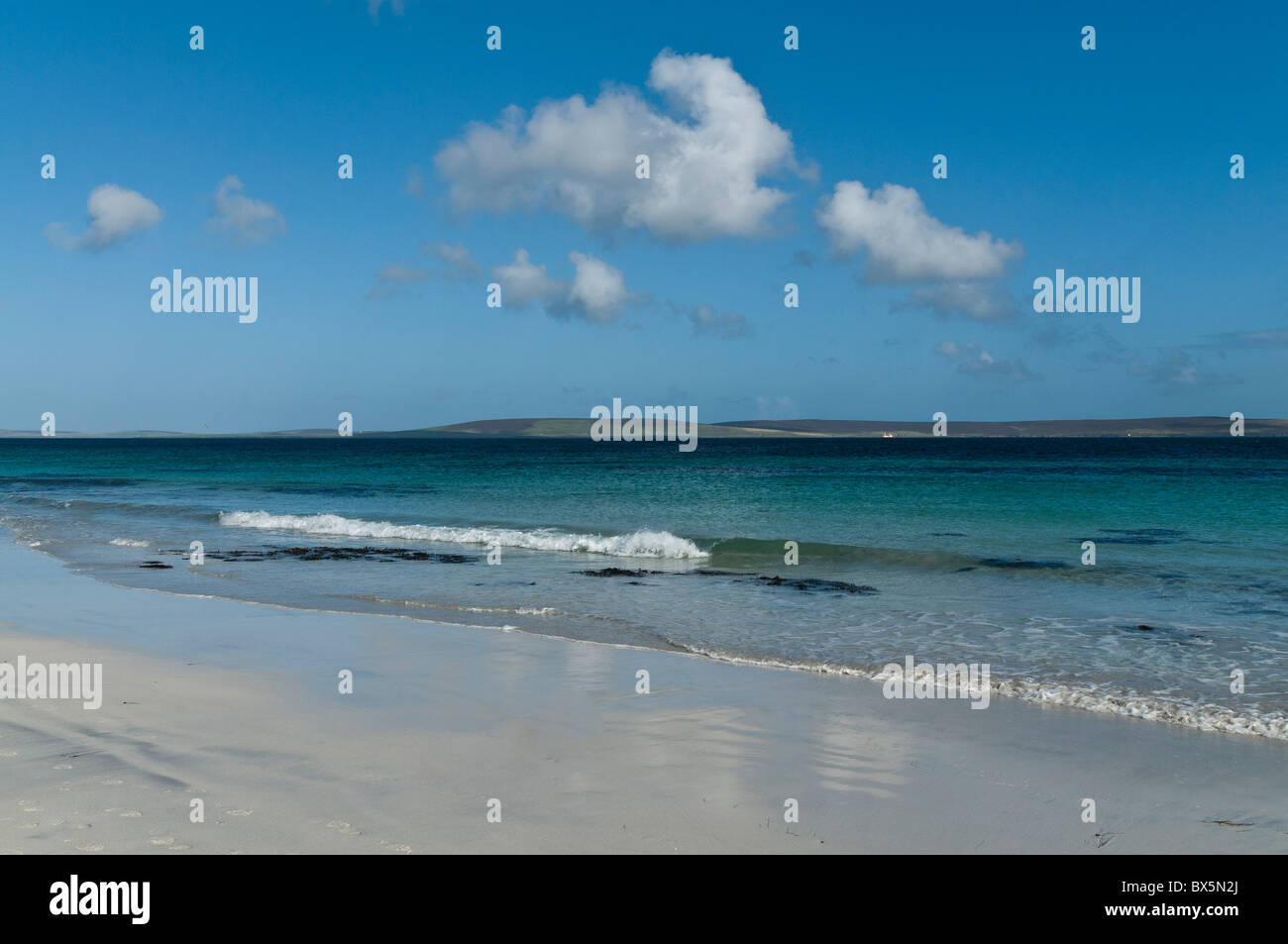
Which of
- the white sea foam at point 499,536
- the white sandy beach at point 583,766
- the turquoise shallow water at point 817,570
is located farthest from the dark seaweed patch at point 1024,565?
the white sandy beach at point 583,766

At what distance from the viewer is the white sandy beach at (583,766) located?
5461 mm

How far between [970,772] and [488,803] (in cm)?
360

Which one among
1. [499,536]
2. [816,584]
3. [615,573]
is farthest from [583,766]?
[499,536]

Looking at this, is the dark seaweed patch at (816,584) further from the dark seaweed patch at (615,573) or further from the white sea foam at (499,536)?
the white sea foam at (499,536)

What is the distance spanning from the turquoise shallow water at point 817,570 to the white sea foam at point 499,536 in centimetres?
12

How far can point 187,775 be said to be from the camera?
20.9 ft

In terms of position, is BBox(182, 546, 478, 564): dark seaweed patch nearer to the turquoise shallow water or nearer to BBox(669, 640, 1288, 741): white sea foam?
the turquoise shallow water

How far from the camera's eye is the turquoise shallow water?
36.3 ft

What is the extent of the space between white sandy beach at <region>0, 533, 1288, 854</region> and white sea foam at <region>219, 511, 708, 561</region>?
1230 centimetres

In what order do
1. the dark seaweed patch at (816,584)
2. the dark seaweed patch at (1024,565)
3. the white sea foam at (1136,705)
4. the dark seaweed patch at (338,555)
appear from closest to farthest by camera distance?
the white sea foam at (1136,705), the dark seaweed patch at (816,584), the dark seaweed patch at (1024,565), the dark seaweed patch at (338,555)

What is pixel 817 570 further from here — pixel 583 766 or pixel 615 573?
pixel 583 766

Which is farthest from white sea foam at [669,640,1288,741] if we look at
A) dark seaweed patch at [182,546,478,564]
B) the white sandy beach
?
dark seaweed patch at [182,546,478,564]

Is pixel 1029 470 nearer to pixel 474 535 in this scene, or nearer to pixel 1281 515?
pixel 1281 515
